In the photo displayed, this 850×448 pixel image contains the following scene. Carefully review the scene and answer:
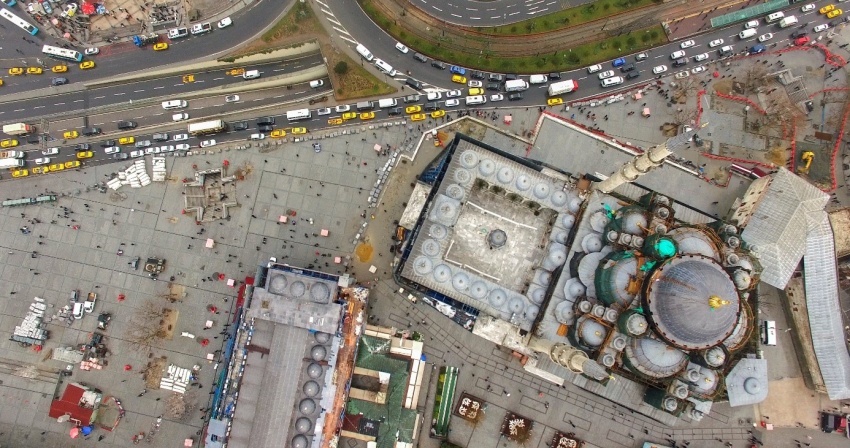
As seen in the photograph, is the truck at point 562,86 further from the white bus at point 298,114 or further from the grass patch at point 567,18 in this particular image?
the white bus at point 298,114

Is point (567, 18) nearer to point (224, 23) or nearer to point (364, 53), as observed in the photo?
point (364, 53)

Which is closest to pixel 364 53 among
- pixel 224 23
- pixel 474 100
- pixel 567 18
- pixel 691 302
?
pixel 474 100

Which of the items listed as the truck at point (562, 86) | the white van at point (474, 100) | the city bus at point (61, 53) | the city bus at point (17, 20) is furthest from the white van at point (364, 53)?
the city bus at point (17, 20)

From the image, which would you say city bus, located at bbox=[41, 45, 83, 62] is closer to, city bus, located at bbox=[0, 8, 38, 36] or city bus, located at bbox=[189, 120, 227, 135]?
city bus, located at bbox=[0, 8, 38, 36]

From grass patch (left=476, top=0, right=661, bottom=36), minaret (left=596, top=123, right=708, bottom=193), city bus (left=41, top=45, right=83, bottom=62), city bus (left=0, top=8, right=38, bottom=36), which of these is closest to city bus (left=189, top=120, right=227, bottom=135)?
city bus (left=41, top=45, right=83, bottom=62)

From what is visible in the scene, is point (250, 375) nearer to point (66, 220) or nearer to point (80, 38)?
point (66, 220)
